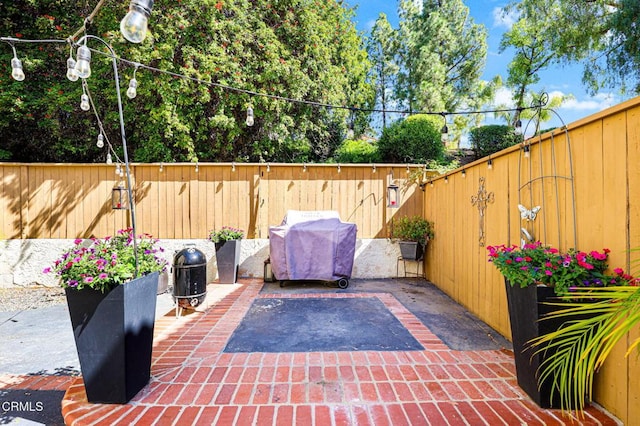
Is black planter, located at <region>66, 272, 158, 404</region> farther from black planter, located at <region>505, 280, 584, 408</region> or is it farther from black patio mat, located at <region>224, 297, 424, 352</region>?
black planter, located at <region>505, 280, 584, 408</region>

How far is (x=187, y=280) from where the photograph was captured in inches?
133

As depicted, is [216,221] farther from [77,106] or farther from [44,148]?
[44,148]

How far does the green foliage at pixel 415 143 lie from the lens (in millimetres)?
7418

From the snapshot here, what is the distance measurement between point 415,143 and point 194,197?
5.06 metres

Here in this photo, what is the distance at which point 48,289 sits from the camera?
207 inches

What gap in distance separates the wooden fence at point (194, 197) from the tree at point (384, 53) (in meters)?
10.1

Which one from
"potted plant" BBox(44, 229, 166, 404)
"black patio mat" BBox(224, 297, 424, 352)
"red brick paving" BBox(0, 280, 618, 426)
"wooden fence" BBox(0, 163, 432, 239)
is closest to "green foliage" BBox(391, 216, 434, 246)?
"wooden fence" BBox(0, 163, 432, 239)

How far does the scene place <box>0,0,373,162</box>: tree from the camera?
6.83 m

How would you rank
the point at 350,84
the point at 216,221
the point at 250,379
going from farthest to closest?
1. the point at 350,84
2. the point at 216,221
3. the point at 250,379

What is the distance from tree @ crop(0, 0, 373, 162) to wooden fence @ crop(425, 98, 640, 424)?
4659mm

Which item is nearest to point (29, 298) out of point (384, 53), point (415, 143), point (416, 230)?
point (416, 230)

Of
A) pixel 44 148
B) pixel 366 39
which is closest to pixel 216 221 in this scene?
pixel 44 148

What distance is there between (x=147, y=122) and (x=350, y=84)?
6.87 metres

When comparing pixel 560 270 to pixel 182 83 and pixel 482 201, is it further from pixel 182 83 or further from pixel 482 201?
pixel 182 83
